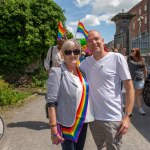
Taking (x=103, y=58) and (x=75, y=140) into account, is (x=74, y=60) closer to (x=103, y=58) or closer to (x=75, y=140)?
(x=103, y=58)

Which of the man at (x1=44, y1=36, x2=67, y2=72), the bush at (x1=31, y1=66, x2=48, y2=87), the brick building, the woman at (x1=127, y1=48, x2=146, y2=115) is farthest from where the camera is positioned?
the brick building

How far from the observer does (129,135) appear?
258 inches

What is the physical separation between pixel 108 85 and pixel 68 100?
18.4 inches

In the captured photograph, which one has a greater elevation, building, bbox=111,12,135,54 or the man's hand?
building, bbox=111,12,135,54

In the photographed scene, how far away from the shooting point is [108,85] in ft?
11.3

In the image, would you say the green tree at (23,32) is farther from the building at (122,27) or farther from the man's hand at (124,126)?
the man's hand at (124,126)

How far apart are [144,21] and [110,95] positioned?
63376 mm

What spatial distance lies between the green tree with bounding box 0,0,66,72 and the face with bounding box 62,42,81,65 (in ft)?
35.4

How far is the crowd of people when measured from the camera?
3256mm

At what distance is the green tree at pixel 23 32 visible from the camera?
46.1 feet

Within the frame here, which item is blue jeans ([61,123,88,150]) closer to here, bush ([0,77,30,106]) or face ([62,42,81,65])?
face ([62,42,81,65])

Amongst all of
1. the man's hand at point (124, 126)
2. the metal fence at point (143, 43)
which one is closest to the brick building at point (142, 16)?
the metal fence at point (143, 43)

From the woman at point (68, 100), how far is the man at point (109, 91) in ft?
0.41

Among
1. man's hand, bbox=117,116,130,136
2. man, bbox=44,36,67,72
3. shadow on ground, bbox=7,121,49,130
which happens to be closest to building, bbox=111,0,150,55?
shadow on ground, bbox=7,121,49,130
